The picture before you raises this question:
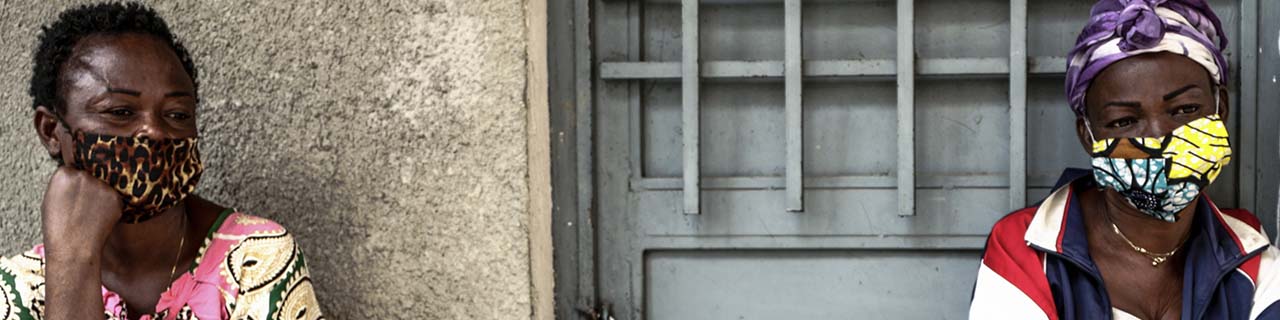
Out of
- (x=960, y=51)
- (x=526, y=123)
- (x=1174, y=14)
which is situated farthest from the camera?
(x=960, y=51)

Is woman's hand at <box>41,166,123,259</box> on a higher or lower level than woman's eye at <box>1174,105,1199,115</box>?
lower

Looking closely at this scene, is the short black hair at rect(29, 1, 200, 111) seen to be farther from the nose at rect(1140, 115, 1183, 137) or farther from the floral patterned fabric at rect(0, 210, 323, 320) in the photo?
the nose at rect(1140, 115, 1183, 137)

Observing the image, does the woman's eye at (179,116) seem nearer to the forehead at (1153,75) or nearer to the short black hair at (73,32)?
the short black hair at (73,32)

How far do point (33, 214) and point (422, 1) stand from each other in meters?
1.10

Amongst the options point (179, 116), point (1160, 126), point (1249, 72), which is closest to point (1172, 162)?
point (1160, 126)

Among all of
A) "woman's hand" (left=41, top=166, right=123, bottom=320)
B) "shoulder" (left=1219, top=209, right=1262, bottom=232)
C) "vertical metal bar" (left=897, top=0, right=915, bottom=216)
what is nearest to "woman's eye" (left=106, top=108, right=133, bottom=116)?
"woman's hand" (left=41, top=166, right=123, bottom=320)

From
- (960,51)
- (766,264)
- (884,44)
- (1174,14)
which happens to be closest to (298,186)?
(766,264)

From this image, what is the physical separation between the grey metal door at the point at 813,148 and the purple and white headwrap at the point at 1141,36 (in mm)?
193

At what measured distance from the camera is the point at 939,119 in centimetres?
238

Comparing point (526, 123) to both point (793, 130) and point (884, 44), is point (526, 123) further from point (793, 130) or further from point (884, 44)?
point (884, 44)

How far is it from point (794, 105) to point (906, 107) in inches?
9.3

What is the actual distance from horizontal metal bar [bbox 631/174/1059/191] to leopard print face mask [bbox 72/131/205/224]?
3.25 feet

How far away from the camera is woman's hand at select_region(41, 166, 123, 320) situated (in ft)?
5.87

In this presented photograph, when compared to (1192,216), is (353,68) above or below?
above
